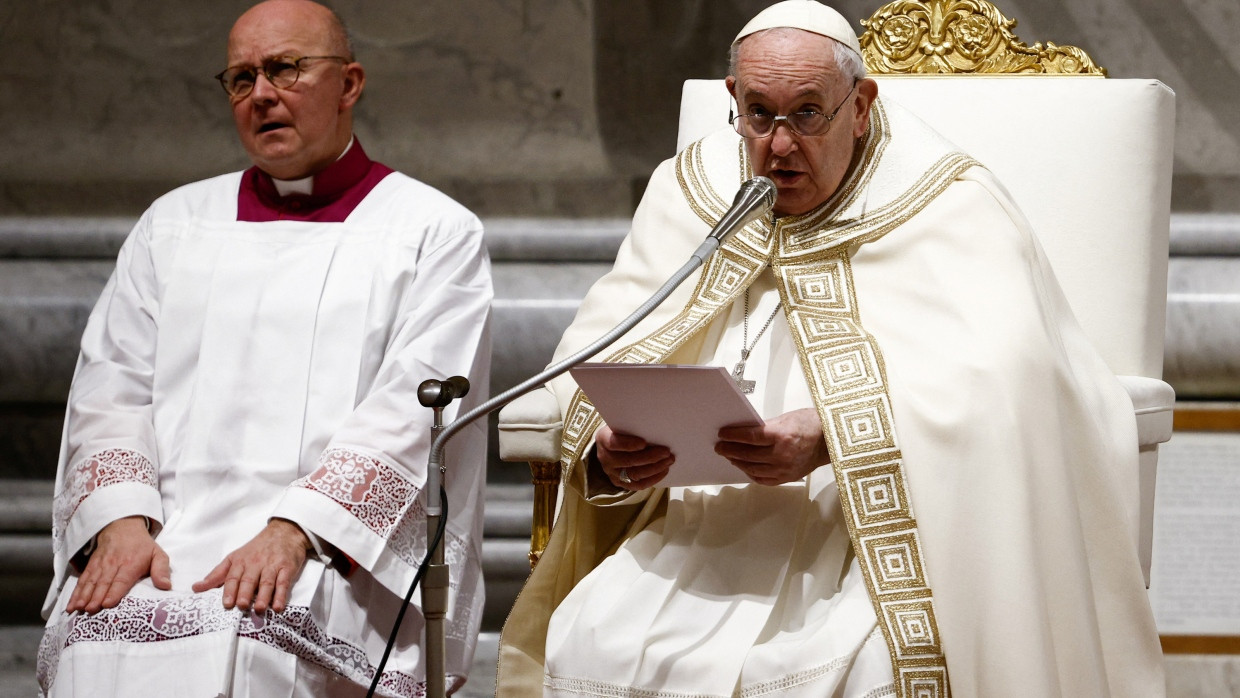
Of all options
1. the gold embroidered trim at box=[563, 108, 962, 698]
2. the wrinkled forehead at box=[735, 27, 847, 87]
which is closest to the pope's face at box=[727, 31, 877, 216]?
the wrinkled forehead at box=[735, 27, 847, 87]

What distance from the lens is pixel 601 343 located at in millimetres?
2277

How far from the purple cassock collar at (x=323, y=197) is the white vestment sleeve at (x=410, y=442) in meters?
0.27

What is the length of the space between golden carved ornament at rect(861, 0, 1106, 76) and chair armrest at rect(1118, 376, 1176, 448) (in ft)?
3.03

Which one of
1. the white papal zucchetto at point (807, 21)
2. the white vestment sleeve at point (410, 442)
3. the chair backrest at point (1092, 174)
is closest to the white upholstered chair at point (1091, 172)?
the chair backrest at point (1092, 174)

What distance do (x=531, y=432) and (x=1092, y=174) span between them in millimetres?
1514

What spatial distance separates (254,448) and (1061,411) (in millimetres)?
1775

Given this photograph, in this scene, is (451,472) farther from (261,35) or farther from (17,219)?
(17,219)

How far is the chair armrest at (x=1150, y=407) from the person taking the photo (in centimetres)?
311

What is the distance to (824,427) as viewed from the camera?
9.04 ft

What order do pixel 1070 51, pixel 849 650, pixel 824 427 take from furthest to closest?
pixel 1070 51
pixel 824 427
pixel 849 650

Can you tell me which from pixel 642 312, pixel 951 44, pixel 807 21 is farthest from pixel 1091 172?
pixel 642 312

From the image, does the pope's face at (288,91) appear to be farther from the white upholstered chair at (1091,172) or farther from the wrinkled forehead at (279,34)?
the white upholstered chair at (1091,172)

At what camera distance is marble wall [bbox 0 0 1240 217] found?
5.14 meters

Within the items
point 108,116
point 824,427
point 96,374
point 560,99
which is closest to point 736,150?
point 824,427
